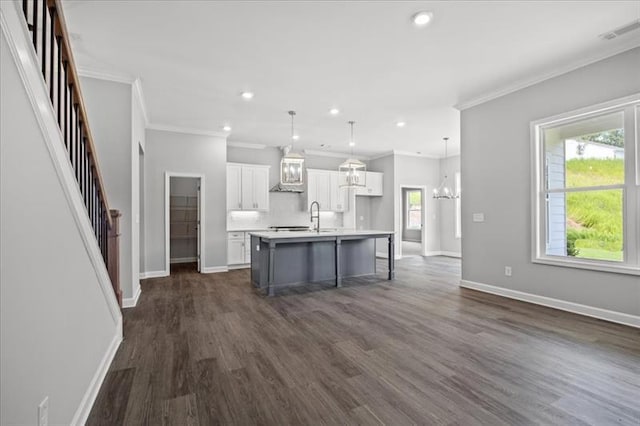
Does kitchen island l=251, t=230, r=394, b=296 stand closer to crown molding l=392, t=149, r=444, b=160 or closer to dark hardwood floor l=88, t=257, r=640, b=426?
dark hardwood floor l=88, t=257, r=640, b=426

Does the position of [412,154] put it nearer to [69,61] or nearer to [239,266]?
[239,266]

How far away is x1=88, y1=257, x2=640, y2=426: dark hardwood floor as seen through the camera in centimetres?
190

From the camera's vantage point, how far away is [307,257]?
5.35 meters

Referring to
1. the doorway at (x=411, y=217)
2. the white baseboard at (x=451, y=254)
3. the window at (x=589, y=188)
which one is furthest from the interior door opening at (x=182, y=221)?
the doorway at (x=411, y=217)

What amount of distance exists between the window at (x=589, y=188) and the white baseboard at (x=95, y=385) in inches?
190

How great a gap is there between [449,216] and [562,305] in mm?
5400

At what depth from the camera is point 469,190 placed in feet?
16.5

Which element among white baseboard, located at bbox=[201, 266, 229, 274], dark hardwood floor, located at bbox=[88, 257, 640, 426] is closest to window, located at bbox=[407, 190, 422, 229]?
white baseboard, located at bbox=[201, 266, 229, 274]

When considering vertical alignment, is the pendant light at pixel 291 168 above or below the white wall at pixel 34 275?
above

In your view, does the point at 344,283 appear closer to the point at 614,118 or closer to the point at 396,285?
the point at 396,285

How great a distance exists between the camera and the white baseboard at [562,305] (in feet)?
11.0

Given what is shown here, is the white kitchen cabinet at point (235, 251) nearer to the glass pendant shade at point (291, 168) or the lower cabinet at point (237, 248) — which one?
the lower cabinet at point (237, 248)

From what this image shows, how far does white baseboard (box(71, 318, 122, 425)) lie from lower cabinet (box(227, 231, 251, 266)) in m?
4.04

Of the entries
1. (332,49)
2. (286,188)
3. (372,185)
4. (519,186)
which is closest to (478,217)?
(519,186)
